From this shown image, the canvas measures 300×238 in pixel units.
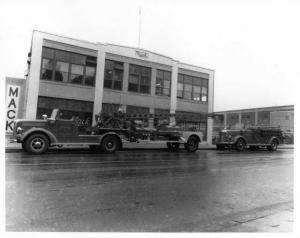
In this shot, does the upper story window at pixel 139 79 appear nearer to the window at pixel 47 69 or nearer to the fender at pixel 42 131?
the window at pixel 47 69

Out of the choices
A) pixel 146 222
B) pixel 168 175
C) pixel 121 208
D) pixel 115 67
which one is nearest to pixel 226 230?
pixel 146 222

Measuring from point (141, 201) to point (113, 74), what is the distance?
18949 millimetres

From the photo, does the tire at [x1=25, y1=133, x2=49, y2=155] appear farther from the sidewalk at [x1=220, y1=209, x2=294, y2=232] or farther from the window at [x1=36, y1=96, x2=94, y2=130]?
the sidewalk at [x1=220, y1=209, x2=294, y2=232]

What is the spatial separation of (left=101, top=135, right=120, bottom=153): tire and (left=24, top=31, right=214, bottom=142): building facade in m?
3.40

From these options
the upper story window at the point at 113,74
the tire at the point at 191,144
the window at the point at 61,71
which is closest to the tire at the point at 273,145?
the tire at the point at 191,144

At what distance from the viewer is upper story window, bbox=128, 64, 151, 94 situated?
2414cm

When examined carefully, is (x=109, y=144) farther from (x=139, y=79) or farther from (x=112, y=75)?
(x=139, y=79)

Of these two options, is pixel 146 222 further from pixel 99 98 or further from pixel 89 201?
pixel 99 98

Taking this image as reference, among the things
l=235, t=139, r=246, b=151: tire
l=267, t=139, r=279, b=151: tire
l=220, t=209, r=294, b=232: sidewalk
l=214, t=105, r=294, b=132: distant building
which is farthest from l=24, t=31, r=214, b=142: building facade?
l=220, t=209, r=294, b=232: sidewalk

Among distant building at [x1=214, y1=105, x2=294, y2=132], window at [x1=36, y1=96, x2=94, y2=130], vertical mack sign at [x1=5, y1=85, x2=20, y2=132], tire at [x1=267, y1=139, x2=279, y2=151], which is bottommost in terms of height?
tire at [x1=267, y1=139, x2=279, y2=151]

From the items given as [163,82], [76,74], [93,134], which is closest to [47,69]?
[76,74]

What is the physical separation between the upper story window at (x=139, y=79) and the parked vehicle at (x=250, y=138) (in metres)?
7.99

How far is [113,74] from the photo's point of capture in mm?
23094

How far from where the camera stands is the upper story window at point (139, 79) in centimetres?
2414
